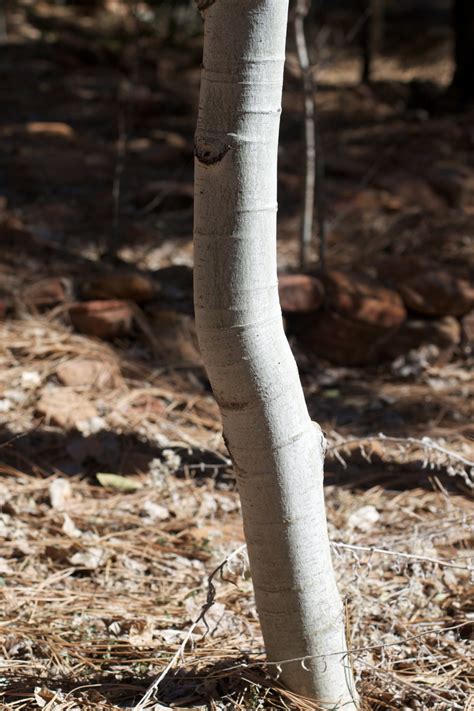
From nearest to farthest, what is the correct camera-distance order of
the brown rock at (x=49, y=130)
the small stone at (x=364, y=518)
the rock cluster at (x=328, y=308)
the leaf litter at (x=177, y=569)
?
the leaf litter at (x=177, y=569) < the small stone at (x=364, y=518) < the rock cluster at (x=328, y=308) < the brown rock at (x=49, y=130)

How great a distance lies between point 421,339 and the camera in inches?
180

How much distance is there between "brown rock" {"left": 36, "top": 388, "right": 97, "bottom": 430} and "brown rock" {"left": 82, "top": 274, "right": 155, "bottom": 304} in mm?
846

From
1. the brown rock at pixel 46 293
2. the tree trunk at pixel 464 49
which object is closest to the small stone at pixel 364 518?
the brown rock at pixel 46 293

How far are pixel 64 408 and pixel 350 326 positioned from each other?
1.71 m

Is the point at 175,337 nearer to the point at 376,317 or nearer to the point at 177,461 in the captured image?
the point at 376,317

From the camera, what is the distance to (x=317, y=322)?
4578 mm

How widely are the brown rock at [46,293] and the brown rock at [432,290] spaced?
5.99 ft

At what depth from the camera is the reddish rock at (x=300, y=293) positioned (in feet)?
14.5

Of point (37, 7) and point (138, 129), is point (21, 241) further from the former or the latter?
point (37, 7)

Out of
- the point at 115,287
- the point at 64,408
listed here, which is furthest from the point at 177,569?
the point at 115,287

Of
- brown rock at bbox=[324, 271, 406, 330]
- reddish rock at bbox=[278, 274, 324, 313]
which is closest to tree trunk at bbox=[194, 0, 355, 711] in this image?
reddish rock at bbox=[278, 274, 324, 313]

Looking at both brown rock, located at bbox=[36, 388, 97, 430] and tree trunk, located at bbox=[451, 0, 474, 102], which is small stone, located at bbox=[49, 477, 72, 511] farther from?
tree trunk, located at bbox=[451, 0, 474, 102]

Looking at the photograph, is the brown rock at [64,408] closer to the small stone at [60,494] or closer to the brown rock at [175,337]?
the small stone at [60,494]

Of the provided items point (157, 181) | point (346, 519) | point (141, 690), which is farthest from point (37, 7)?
point (141, 690)
